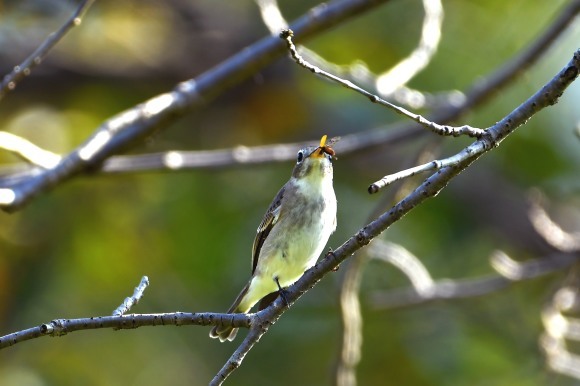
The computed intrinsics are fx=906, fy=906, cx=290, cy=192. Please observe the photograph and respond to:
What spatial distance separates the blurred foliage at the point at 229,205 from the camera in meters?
7.42

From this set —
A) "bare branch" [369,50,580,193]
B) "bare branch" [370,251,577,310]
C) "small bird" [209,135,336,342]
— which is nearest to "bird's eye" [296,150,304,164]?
"small bird" [209,135,336,342]

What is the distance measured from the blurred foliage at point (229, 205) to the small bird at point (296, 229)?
2.60m

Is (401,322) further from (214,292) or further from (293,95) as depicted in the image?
(293,95)

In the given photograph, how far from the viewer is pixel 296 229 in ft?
14.3

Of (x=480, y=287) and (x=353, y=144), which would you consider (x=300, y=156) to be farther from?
(x=480, y=287)

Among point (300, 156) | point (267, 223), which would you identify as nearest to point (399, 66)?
point (300, 156)

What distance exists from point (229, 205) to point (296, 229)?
3650 millimetres

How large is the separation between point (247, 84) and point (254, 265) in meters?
3.49

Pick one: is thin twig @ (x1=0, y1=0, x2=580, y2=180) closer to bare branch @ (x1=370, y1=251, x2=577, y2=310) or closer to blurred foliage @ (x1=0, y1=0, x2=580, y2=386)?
bare branch @ (x1=370, y1=251, x2=577, y2=310)

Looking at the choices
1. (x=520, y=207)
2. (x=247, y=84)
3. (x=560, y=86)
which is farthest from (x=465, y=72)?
(x=560, y=86)

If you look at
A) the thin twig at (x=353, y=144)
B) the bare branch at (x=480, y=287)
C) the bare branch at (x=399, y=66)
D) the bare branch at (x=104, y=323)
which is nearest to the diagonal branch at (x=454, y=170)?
the bare branch at (x=104, y=323)

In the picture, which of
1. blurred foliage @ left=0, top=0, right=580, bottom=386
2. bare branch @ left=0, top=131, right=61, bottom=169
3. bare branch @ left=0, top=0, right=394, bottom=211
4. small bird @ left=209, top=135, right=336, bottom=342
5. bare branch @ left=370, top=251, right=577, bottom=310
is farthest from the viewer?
blurred foliage @ left=0, top=0, right=580, bottom=386

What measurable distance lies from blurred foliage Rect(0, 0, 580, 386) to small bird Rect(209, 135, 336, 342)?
102 inches

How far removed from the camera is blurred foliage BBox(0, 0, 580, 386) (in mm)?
7418
